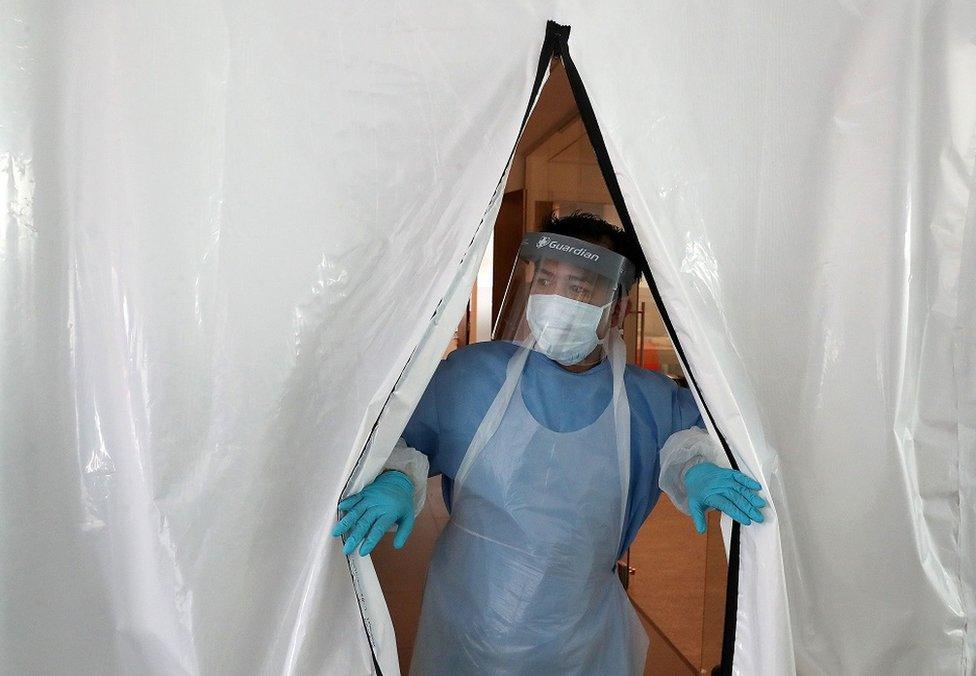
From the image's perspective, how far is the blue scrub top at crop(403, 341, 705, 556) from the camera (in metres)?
1.27

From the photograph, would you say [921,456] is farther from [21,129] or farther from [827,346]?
[21,129]

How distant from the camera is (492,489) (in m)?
1.24

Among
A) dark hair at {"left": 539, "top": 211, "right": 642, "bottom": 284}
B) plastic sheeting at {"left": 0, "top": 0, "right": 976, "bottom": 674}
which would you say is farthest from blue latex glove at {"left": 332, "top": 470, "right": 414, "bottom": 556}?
dark hair at {"left": 539, "top": 211, "right": 642, "bottom": 284}

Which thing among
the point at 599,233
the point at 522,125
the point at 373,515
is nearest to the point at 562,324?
the point at 599,233

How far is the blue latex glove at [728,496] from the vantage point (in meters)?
0.97

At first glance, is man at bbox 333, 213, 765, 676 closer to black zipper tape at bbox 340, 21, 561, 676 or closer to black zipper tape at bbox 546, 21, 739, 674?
black zipper tape at bbox 546, 21, 739, 674

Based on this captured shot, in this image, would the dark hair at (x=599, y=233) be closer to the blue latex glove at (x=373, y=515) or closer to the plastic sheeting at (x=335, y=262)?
the plastic sheeting at (x=335, y=262)

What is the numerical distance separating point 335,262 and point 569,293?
19.6 inches

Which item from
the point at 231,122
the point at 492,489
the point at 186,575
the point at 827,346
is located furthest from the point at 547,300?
the point at 186,575

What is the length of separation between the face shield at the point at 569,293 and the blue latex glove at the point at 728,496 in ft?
1.10

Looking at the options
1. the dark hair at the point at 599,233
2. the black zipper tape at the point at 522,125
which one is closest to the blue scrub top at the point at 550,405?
the dark hair at the point at 599,233

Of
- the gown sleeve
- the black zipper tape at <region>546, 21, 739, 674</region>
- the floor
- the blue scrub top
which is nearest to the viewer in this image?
the black zipper tape at <region>546, 21, 739, 674</region>

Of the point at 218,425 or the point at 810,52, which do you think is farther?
the point at 810,52

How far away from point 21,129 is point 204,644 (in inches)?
26.3
